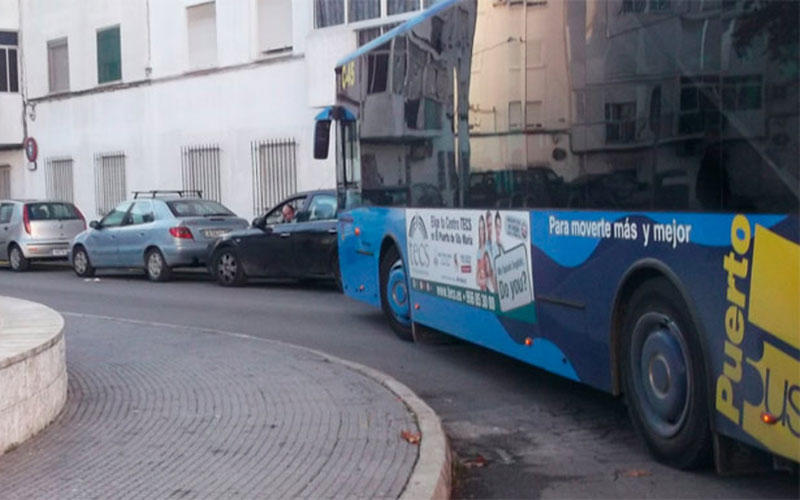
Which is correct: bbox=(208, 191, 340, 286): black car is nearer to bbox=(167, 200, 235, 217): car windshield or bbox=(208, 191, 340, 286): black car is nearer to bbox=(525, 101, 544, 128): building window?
bbox=(167, 200, 235, 217): car windshield

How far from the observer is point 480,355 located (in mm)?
11688

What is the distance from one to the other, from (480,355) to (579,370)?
3675 millimetres

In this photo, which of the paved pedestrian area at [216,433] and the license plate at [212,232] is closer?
the paved pedestrian area at [216,433]

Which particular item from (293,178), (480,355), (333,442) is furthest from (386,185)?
(293,178)

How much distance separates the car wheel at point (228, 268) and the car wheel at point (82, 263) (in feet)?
14.7

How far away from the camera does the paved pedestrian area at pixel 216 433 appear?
6.36 m

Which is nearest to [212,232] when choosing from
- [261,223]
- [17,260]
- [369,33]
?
[261,223]

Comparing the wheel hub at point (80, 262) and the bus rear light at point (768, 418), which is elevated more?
the bus rear light at point (768, 418)

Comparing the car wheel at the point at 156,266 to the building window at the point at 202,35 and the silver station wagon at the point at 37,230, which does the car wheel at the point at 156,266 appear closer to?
the silver station wagon at the point at 37,230

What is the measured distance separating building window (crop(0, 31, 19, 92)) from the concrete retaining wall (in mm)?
27057

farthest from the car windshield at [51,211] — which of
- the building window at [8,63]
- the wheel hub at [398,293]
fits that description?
the wheel hub at [398,293]

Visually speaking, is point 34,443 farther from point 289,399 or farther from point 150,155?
point 150,155

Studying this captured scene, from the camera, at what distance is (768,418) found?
18.7 ft

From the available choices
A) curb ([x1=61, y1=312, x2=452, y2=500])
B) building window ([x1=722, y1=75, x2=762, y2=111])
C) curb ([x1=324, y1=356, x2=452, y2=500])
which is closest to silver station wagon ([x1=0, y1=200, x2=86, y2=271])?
curb ([x1=61, y1=312, x2=452, y2=500])
